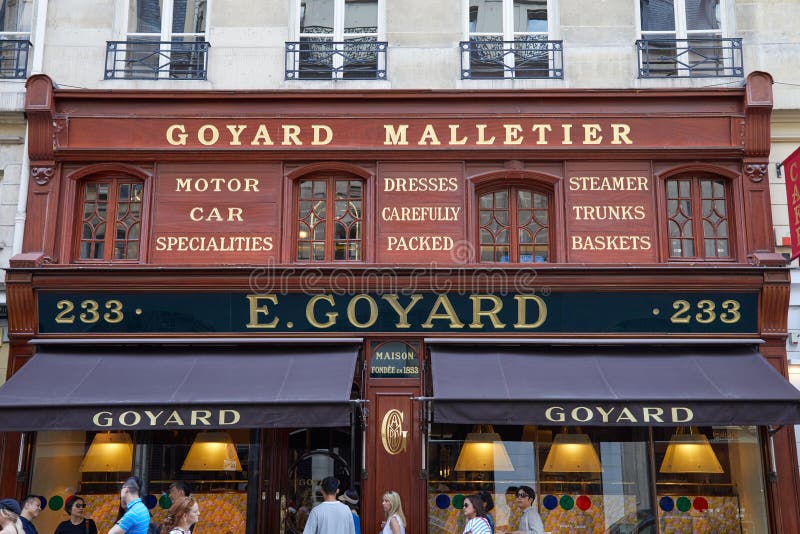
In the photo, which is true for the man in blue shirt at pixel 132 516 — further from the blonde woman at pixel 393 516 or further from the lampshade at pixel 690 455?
the lampshade at pixel 690 455

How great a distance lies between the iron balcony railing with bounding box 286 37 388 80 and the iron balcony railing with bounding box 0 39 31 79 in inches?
144

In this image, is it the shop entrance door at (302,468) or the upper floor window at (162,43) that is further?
the upper floor window at (162,43)

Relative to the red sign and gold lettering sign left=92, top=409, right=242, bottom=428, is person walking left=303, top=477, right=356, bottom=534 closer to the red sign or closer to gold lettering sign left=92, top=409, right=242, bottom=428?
gold lettering sign left=92, top=409, right=242, bottom=428

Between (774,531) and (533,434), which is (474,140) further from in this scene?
(774,531)

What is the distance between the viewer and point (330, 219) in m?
11.2

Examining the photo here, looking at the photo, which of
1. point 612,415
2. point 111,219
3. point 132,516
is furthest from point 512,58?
point 132,516

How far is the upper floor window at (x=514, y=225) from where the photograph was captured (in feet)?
36.5

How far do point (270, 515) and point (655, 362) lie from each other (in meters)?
5.17

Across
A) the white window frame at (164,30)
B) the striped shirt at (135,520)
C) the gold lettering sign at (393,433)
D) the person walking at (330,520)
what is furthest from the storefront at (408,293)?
the striped shirt at (135,520)

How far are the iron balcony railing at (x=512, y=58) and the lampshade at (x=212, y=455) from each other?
583cm

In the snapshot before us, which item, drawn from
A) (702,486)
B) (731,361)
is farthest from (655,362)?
(702,486)

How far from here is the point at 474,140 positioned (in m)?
11.1

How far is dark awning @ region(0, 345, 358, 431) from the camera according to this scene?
30.9ft

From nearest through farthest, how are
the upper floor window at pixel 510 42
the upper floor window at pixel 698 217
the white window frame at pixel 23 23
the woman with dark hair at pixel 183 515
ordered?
the woman with dark hair at pixel 183 515 → the upper floor window at pixel 698 217 → the upper floor window at pixel 510 42 → the white window frame at pixel 23 23
